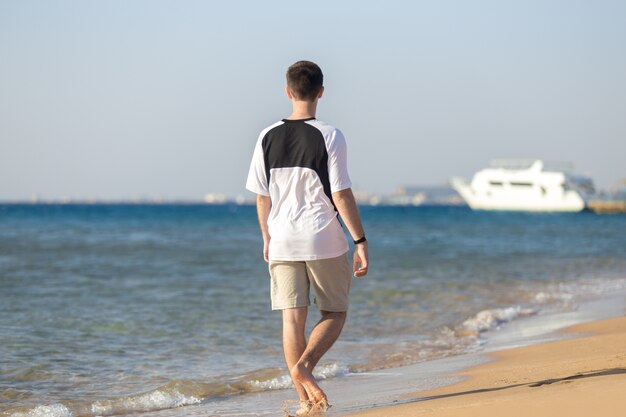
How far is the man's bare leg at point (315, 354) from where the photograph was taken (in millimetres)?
4289

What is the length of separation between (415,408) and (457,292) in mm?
8300

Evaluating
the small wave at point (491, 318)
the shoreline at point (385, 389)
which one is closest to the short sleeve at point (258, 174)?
the shoreline at point (385, 389)

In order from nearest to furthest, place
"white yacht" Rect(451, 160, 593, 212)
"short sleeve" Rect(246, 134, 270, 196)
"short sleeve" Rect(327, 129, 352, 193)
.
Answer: "short sleeve" Rect(327, 129, 352, 193)
"short sleeve" Rect(246, 134, 270, 196)
"white yacht" Rect(451, 160, 593, 212)

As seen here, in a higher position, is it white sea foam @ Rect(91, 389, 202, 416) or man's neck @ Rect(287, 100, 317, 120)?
man's neck @ Rect(287, 100, 317, 120)

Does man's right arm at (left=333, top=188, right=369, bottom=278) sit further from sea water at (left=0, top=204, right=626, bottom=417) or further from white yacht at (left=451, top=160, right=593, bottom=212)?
white yacht at (left=451, top=160, right=593, bottom=212)

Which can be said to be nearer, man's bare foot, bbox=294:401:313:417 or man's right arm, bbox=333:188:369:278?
man's right arm, bbox=333:188:369:278

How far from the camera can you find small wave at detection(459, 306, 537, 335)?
861 centimetres

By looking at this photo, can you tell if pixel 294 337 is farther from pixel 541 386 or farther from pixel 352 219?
pixel 541 386

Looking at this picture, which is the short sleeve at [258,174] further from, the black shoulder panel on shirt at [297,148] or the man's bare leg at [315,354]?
the man's bare leg at [315,354]

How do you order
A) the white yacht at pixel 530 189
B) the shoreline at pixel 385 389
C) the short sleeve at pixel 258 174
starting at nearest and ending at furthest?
the short sleeve at pixel 258 174 → the shoreline at pixel 385 389 → the white yacht at pixel 530 189

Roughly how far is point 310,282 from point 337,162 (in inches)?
25.4

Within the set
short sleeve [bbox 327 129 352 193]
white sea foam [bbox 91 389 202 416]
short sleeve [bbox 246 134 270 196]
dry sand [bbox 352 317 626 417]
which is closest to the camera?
dry sand [bbox 352 317 626 417]

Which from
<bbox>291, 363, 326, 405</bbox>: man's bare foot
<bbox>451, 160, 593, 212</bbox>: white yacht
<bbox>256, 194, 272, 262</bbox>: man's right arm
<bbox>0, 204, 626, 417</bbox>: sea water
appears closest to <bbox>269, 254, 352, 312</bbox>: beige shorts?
<bbox>256, 194, 272, 262</bbox>: man's right arm

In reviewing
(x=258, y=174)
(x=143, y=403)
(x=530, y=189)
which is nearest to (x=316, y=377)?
(x=143, y=403)
